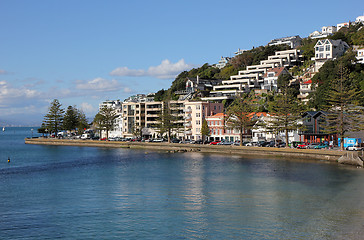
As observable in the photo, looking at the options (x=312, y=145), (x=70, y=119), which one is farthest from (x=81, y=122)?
(x=312, y=145)

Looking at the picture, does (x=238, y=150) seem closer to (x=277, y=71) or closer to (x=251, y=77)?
(x=277, y=71)

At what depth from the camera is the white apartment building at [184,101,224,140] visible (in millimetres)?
114062

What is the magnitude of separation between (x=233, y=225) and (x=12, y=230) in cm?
1671

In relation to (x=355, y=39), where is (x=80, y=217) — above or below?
below

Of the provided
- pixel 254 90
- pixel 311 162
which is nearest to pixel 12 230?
pixel 311 162

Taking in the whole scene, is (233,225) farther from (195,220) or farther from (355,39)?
(355,39)

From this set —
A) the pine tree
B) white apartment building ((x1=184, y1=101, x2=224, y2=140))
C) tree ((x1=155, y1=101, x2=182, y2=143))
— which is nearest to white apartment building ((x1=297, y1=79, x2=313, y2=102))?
white apartment building ((x1=184, y1=101, x2=224, y2=140))

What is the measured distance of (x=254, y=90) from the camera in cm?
13225

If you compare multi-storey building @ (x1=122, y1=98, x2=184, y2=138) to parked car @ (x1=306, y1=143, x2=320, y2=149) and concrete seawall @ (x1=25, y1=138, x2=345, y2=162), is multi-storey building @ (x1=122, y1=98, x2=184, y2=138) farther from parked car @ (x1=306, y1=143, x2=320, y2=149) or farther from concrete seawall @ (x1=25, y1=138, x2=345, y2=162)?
parked car @ (x1=306, y1=143, x2=320, y2=149)

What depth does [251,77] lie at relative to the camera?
5669 inches

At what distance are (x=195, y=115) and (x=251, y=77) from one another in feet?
129

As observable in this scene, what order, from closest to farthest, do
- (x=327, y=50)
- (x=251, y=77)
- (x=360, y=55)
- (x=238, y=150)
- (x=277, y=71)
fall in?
1. (x=238, y=150)
2. (x=360, y=55)
3. (x=327, y=50)
4. (x=277, y=71)
5. (x=251, y=77)

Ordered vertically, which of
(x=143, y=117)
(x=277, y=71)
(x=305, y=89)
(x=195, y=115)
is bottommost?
(x=195, y=115)

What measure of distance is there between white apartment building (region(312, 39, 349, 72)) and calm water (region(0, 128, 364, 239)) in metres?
77.5
